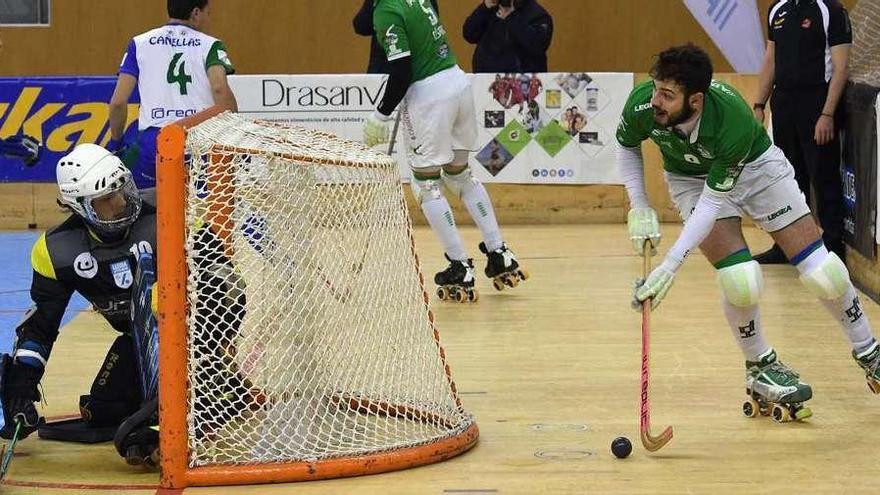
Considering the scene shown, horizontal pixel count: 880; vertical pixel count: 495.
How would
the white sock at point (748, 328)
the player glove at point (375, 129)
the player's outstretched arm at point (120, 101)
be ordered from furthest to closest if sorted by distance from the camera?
the player glove at point (375, 129) → the player's outstretched arm at point (120, 101) → the white sock at point (748, 328)

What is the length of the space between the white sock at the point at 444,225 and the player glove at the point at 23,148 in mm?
2844

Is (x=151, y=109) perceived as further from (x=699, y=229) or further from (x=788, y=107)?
(x=788, y=107)

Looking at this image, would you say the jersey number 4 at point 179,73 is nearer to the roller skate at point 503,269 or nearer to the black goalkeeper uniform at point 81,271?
the roller skate at point 503,269

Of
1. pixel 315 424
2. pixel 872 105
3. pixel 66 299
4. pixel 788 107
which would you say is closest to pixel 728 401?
pixel 315 424

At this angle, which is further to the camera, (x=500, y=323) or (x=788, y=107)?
(x=788, y=107)

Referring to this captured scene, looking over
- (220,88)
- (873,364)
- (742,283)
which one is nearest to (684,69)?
(742,283)

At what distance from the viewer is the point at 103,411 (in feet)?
19.4

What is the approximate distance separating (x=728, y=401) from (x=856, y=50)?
4.49 meters

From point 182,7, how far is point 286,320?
304cm

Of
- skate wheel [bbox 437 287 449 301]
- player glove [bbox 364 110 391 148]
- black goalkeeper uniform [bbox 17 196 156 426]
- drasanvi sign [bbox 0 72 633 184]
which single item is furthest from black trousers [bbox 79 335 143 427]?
drasanvi sign [bbox 0 72 633 184]

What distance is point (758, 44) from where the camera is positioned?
12.8m

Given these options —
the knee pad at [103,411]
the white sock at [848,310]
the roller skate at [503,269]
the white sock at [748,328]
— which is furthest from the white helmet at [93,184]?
the roller skate at [503,269]

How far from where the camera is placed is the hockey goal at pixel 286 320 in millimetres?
5160

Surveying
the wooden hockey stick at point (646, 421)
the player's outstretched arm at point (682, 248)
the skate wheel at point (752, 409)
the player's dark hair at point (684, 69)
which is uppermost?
the player's dark hair at point (684, 69)
